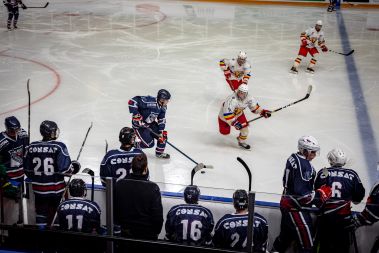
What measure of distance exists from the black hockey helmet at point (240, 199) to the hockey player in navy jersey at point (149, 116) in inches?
97.6

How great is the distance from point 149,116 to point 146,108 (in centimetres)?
9

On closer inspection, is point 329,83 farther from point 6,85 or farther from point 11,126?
point 11,126

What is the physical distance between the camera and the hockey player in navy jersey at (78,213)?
289 centimetres

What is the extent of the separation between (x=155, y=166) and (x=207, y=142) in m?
0.91

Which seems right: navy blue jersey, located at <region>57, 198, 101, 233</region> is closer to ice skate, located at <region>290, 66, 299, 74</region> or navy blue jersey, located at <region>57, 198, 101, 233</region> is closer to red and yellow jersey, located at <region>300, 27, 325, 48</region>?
ice skate, located at <region>290, 66, 299, 74</region>

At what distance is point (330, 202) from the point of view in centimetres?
274

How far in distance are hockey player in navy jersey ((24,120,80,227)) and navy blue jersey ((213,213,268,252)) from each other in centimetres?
94

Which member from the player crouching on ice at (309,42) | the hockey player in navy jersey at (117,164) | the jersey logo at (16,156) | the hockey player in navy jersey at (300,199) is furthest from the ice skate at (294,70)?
the jersey logo at (16,156)

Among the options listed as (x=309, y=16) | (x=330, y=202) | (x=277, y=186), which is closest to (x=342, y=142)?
(x=277, y=186)

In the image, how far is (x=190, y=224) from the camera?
285 centimetres

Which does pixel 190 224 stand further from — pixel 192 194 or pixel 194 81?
pixel 194 81

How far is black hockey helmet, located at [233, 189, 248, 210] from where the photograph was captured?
8.99 ft

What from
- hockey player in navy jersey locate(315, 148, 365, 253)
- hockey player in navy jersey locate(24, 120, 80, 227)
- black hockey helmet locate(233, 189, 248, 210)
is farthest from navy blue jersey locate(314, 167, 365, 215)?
hockey player in navy jersey locate(24, 120, 80, 227)

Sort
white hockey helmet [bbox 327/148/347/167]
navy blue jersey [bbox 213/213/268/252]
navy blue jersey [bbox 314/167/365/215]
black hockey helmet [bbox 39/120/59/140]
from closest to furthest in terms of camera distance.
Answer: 1. navy blue jersey [bbox 213/213/268/252]
2. navy blue jersey [bbox 314/167/365/215]
3. white hockey helmet [bbox 327/148/347/167]
4. black hockey helmet [bbox 39/120/59/140]
